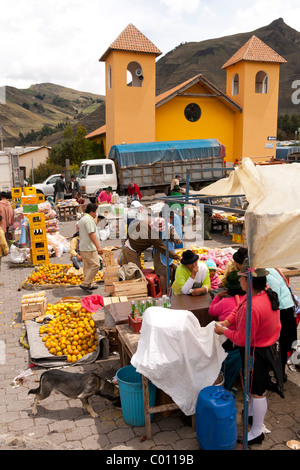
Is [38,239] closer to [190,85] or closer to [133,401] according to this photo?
[133,401]

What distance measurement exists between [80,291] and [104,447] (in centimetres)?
535

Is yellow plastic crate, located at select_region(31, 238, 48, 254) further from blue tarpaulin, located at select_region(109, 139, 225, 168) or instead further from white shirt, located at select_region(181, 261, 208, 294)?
blue tarpaulin, located at select_region(109, 139, 225, 168)

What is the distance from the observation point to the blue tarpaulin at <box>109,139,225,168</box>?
71.5 ft

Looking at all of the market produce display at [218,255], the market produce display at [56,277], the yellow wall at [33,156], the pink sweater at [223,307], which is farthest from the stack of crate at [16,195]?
the yellow wall at [33,156]

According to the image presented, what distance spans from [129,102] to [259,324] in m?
23.5

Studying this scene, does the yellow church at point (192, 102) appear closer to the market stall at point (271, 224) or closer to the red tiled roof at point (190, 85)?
the red tiled roof at point (190, 85)

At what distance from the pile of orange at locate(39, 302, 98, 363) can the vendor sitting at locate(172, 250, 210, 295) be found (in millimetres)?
1599

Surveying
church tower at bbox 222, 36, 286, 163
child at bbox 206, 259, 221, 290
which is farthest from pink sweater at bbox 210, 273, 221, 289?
church tower at bbox 222, 36, 286, 163

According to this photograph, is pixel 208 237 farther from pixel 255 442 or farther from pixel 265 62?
pixel 265 62

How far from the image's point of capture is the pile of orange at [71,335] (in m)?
5.82

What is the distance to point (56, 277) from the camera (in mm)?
9695

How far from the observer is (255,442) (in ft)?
12.7

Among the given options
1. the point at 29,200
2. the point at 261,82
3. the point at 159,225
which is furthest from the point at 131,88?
the point at 159,225

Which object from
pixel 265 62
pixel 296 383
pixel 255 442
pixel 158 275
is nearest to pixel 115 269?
pixel 158 275
